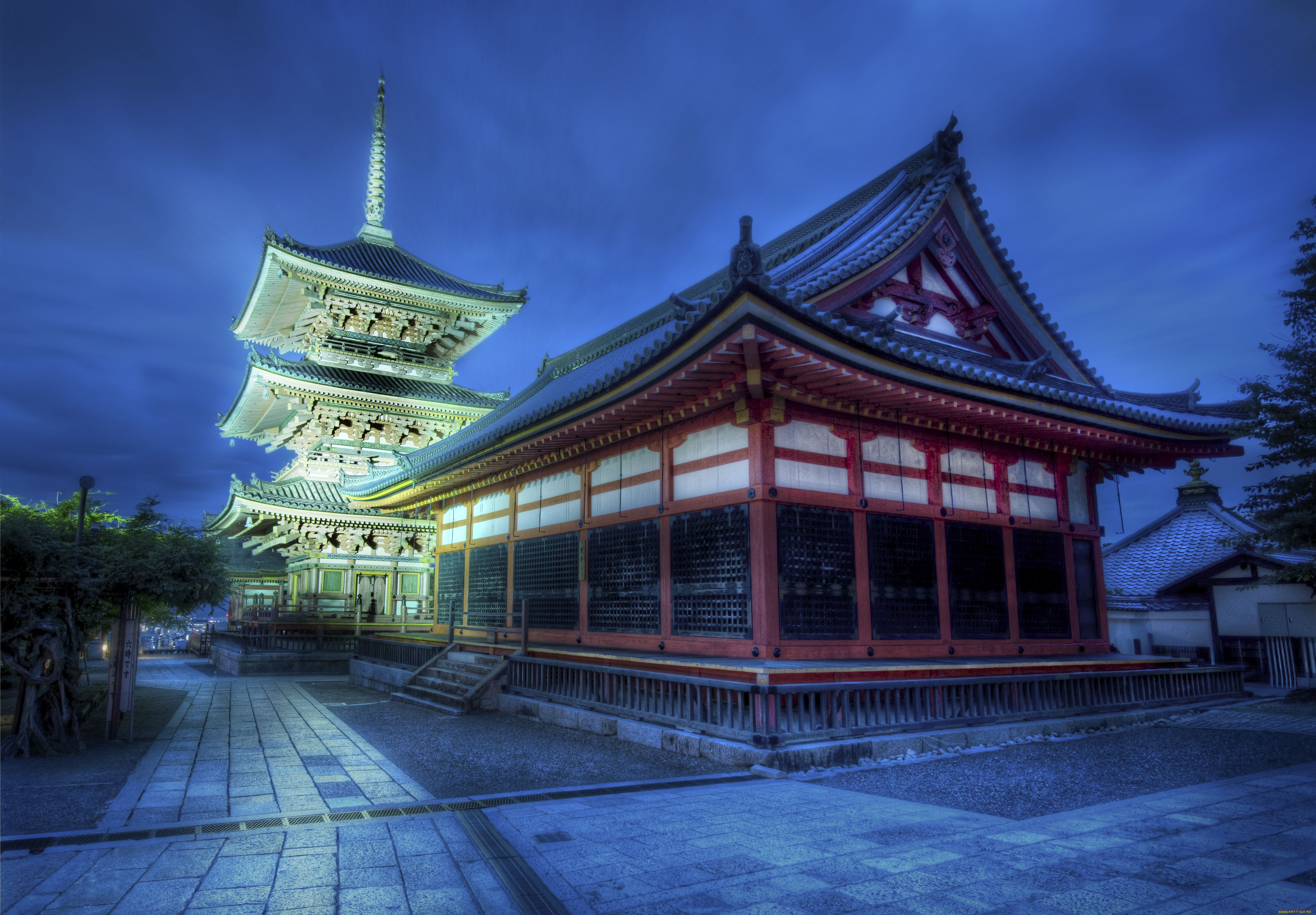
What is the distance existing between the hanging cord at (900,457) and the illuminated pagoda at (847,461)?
0.06 metres

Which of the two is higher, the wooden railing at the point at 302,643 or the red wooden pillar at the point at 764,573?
the red wooden pillar at the point at 764,573

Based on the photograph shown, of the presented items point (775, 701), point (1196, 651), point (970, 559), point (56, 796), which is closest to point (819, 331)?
point (775, 701)

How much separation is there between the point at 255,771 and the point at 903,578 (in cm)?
904

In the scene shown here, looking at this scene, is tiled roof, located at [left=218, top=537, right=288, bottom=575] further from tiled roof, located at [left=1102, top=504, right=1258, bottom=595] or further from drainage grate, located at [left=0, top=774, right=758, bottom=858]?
tiled roof, located at [left=1102, top=504, right=1258, bottom=595]

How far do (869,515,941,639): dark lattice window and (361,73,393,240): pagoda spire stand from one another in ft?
90.5

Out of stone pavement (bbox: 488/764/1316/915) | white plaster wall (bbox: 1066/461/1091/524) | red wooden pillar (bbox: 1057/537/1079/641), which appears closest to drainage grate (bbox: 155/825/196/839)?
stone pavement (bbox: 488/764/1316/915)

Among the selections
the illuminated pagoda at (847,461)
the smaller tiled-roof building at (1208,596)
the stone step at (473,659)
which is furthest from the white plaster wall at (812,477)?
the smaller tiled-roof building at (1208,596)

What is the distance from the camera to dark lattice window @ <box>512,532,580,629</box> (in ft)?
48.6

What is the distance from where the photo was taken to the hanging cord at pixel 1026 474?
44.7 feet

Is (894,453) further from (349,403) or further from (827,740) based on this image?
(349,403)

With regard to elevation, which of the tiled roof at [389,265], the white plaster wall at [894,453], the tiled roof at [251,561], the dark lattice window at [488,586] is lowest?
the dark lattice window at [488,586]

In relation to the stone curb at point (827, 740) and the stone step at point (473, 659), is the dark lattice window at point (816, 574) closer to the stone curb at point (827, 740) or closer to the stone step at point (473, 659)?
the stone curb at point (827, 740)

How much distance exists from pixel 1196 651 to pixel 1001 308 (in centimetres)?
1053

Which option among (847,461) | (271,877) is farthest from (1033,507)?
(271,877)
